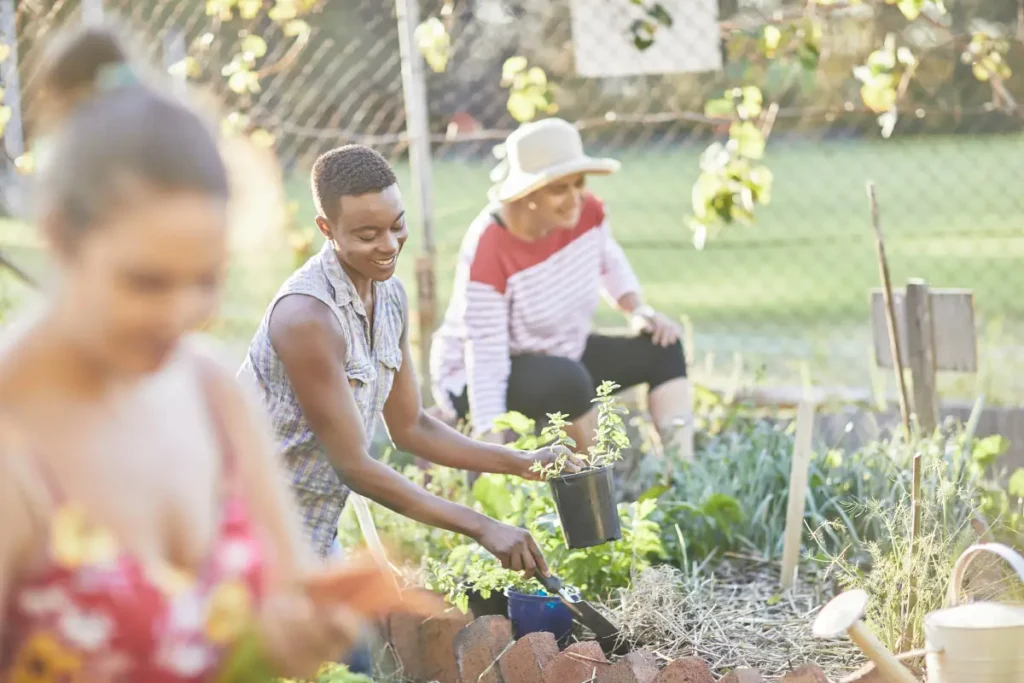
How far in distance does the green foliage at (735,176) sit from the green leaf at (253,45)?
1.93 meters

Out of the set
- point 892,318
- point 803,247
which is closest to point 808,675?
point 892,318

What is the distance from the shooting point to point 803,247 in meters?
11.9

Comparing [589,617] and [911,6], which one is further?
[911,6]

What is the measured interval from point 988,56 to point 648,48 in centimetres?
128

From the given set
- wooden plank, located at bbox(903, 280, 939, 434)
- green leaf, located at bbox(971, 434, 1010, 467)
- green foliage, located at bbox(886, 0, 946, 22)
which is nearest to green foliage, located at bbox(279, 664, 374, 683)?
green leaf, located at bbox(971, 434, 1010, 467)

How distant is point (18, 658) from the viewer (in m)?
1.23

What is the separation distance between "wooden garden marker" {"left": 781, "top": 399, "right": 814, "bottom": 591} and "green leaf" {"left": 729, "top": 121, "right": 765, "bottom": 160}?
1.81 metres

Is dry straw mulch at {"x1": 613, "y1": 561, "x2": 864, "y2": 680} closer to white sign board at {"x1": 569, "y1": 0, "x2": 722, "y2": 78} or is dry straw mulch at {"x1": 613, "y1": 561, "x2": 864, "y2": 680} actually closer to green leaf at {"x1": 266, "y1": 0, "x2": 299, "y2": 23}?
white sign board at {"x1": 569, "y1": 0, "x2": 722, "y2": 78}

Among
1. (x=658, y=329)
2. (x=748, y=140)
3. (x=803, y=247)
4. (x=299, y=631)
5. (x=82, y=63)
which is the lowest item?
(x=803, y=247)

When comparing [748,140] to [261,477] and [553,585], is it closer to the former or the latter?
[553,585]

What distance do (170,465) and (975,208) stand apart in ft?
42.2

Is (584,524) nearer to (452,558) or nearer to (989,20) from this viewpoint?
(452,558)

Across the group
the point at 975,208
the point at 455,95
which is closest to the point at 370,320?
the point at 455,95

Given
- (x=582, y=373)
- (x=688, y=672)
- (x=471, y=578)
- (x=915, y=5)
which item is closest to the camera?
(x=688, y=672)
